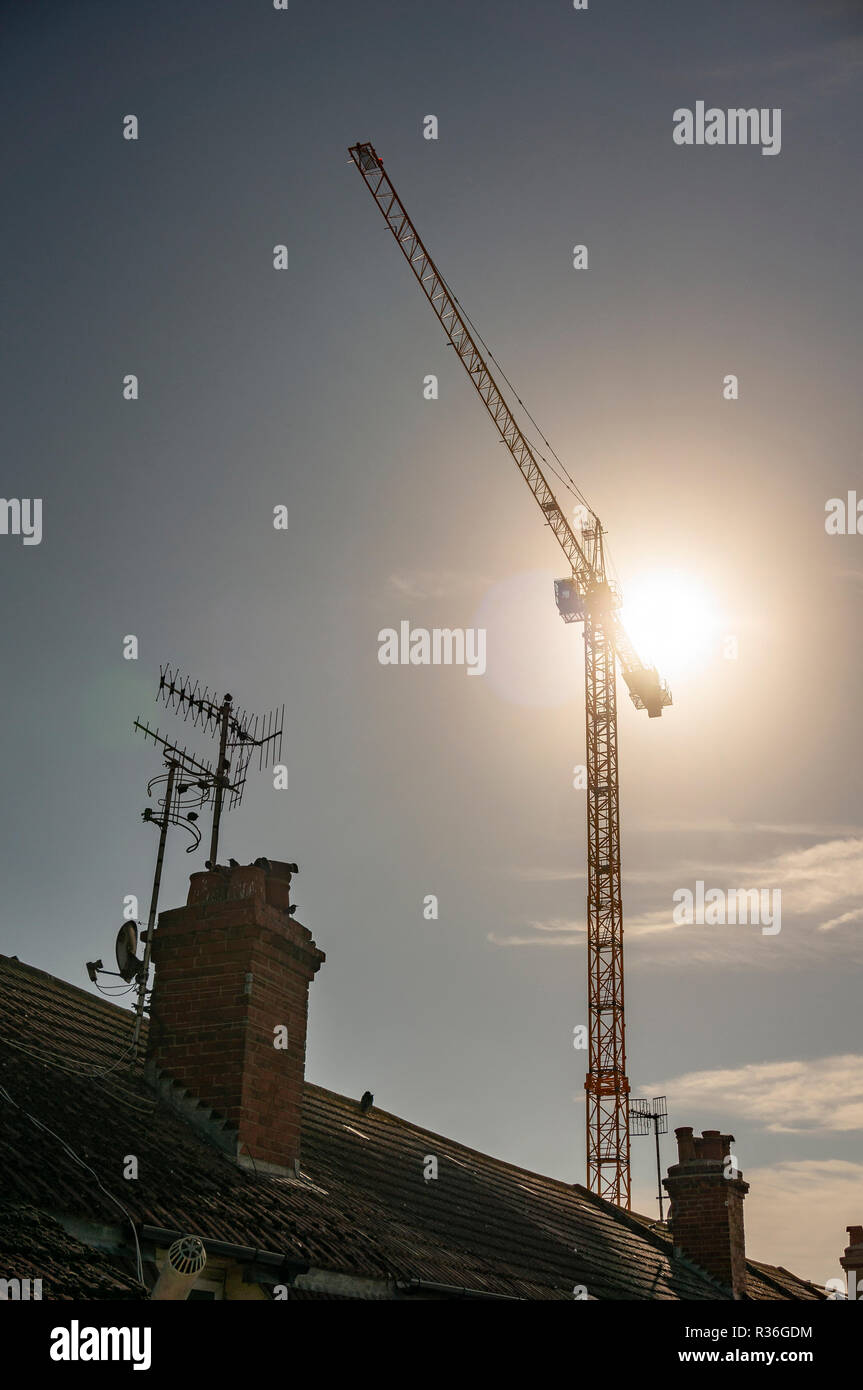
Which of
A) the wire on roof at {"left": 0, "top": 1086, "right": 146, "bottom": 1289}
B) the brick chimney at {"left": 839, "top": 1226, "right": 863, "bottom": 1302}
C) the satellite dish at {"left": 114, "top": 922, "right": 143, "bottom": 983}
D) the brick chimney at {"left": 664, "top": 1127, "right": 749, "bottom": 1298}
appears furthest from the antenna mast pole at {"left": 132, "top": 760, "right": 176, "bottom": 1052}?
the brick chimney at {"left": 839, "top": 1226, "right": 863, "bottom": 1302}

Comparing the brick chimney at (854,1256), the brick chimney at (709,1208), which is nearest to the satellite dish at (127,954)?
the brick chimney at (709,1208)

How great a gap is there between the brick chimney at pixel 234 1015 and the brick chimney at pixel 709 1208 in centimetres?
1003

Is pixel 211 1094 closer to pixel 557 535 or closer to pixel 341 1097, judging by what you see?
pixel 341 1097

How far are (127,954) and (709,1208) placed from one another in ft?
38.5

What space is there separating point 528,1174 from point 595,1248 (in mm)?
3044

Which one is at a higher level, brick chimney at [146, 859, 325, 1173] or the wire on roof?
brick chimney at [146, 859, 325, 1173]

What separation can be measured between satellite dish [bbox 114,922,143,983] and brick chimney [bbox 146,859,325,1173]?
34 centimetres

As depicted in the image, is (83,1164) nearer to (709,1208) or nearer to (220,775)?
(220,775)

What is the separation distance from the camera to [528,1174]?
1867cm

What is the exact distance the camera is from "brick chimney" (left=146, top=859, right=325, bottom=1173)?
978cm

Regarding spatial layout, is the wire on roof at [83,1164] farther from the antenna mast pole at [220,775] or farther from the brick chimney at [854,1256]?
the brick chimney at [854,1256]

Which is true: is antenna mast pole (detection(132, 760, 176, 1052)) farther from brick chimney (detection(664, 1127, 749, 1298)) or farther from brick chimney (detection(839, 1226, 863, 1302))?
brick chimney (detection(839, 1226, 863, 1302))

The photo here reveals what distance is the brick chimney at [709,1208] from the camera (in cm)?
1805
